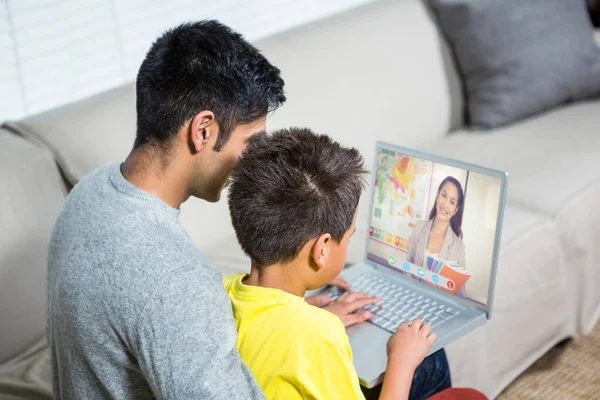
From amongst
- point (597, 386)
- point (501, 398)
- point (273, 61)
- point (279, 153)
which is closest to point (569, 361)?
point (597, 386)

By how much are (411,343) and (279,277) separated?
0.24 meters

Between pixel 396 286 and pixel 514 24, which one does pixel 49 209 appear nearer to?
pixel 396 286

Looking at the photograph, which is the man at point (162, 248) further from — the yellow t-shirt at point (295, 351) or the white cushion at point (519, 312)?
the white cushion at point (519, 312)

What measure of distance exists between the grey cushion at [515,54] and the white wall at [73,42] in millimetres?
735

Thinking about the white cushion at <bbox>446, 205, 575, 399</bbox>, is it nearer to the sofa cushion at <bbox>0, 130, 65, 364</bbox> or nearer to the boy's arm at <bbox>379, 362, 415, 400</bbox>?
the boy's arm at <bbox>379, 362, 415, 400</bbox>

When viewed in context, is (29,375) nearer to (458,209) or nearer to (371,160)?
(458,209)

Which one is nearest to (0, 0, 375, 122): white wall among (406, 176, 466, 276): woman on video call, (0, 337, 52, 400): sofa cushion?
(0, 337, 52, 400): sofa cushion

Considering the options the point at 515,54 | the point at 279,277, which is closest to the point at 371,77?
the point at 515,54

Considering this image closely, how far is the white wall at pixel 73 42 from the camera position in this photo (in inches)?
72.5

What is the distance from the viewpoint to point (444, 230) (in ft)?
4.36

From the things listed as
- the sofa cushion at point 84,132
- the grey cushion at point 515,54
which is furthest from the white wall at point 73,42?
the grey cushion at point 515,54

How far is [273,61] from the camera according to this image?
2.07 metres

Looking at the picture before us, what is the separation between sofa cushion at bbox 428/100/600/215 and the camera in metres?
1.99

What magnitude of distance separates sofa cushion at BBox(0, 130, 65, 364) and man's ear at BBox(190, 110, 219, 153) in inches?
24.5
